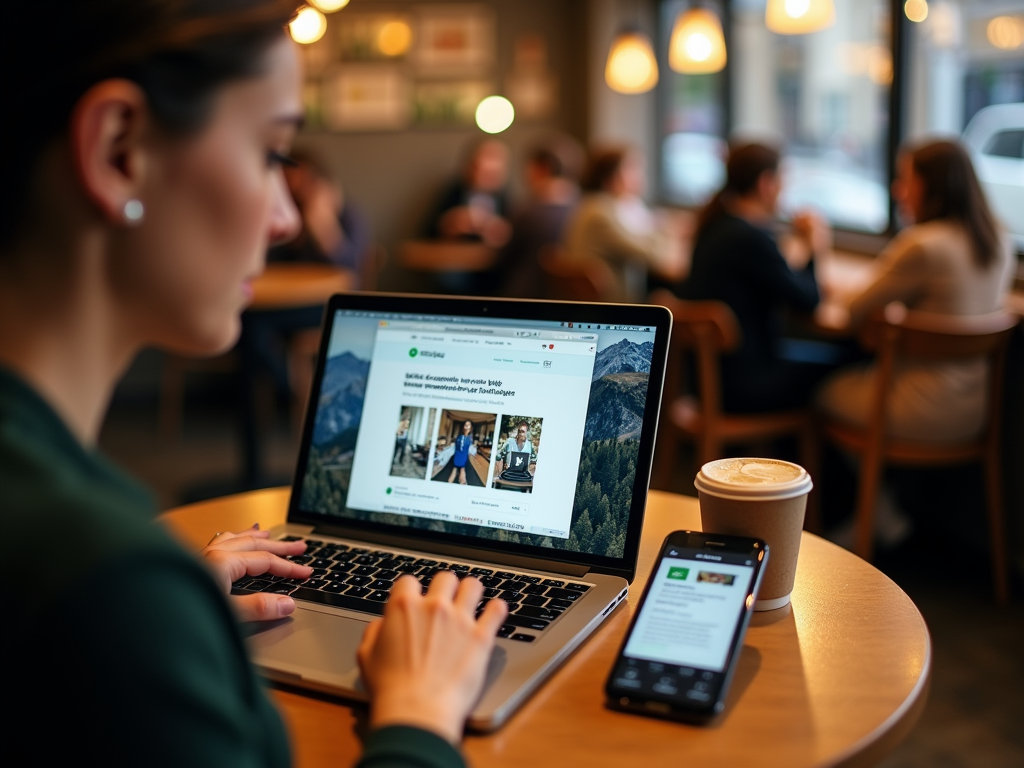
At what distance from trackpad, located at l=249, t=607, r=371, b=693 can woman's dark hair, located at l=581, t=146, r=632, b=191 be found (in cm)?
407

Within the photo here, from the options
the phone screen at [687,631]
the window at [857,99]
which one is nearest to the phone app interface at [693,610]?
the phone screen at [687,631]

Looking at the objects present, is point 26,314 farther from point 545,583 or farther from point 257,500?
point 257,500

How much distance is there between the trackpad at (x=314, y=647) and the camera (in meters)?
0.86

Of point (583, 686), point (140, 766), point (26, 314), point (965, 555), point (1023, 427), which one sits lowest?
point (965, 555)

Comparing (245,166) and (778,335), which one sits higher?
(245,166)

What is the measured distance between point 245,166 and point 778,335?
10.2ft

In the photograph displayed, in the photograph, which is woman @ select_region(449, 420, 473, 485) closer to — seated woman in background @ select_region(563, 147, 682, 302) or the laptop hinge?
the laptop hinge

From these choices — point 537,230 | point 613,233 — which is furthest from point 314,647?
point 537,230

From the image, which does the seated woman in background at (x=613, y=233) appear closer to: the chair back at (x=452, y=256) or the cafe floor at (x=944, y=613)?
the chair back at (x=452, y=256)

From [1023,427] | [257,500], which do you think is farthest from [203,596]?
[1023,427]

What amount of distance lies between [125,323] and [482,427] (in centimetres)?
52

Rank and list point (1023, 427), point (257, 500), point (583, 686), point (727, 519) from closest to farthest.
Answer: point (583, 686), point (727, 519), point (257, 500), point (1023, 427)

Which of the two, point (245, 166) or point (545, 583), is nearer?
point (245, 166)

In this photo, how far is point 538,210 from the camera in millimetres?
5348
